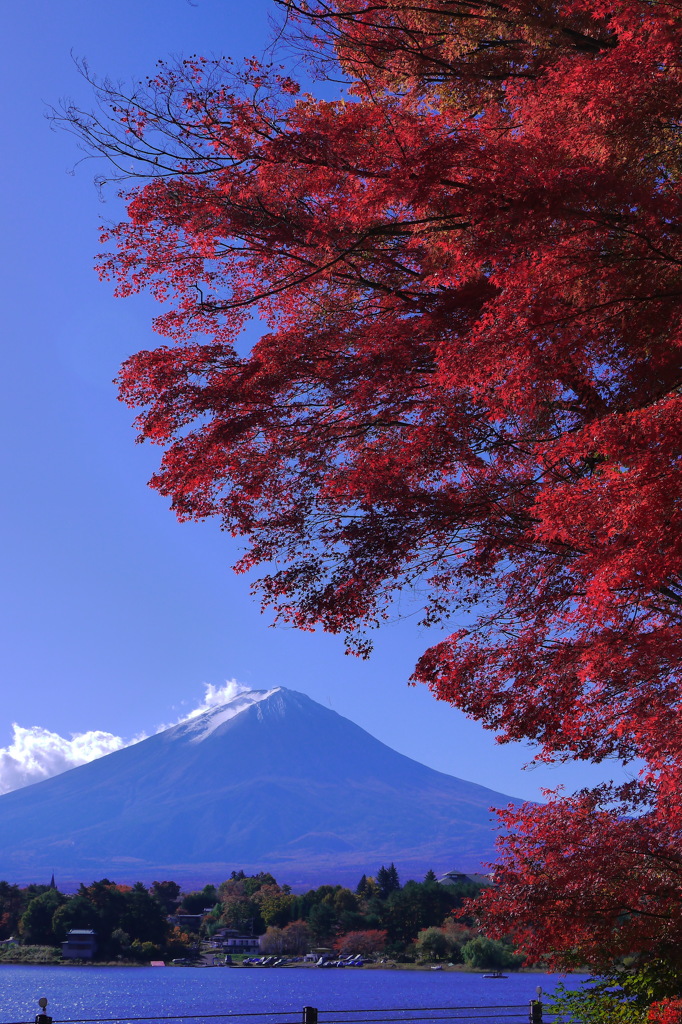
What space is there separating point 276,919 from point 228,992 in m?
9.84

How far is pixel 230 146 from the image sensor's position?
7176mm

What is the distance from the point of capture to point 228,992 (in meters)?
106

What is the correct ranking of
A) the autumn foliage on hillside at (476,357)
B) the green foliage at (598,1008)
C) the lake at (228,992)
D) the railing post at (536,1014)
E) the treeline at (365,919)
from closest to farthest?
the autumn foliage on hillside at (476,357) → the green foliage at (598,1008) → the railing post at (536,1014) → the treeline at (365,919) → the lake at (228,992)

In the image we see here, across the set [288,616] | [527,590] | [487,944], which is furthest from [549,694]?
[487,944]

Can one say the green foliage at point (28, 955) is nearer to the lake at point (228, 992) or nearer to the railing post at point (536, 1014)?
the lake at point (228, 992)

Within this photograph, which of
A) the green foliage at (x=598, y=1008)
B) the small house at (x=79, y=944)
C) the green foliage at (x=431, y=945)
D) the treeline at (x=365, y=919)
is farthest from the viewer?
the small house at (x=79, y=944)

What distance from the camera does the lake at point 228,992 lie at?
89.2 meters

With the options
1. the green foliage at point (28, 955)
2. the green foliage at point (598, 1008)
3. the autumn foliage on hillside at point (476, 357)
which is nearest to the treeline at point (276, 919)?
the green foliage at point (28, 955)

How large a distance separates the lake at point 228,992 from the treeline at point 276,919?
3.85 m

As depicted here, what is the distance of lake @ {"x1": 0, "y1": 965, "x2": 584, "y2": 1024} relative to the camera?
293 feet

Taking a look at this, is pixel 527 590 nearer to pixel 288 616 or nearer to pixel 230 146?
pixel 288 616

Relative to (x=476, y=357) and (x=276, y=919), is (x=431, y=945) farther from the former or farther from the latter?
(x=476, y=357)

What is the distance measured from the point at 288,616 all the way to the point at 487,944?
85.7 m

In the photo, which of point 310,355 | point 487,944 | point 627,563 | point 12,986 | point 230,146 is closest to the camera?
point 627,563
